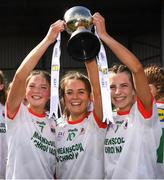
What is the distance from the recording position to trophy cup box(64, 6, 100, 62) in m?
2.46

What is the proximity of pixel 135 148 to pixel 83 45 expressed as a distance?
0.69 meters

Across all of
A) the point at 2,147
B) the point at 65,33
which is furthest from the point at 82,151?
the point at 65,33

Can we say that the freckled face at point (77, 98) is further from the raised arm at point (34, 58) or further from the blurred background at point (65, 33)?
the blurred background at point (65, 33)

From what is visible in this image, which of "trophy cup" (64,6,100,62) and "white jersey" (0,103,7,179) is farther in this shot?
"white jersey" (0,103,7,179)

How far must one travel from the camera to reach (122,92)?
277 cm

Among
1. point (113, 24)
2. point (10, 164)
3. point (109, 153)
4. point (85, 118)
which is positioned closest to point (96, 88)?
point (85, 118)

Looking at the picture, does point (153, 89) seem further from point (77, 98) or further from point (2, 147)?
point (2, 147)

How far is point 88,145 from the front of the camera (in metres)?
2.74

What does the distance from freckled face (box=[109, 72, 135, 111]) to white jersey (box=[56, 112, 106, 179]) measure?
18 centimetres

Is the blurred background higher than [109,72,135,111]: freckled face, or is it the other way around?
the blurred background

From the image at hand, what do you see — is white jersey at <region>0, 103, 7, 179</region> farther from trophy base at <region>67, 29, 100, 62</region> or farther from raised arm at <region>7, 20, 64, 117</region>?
trophy base at <region>67, 29, 100, 62</region>

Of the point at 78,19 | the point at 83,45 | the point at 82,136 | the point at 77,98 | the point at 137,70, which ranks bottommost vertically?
the point at 82,136

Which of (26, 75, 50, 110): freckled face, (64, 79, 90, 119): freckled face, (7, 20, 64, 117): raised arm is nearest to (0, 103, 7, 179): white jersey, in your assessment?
(26, 75, 50, 110): freckled face

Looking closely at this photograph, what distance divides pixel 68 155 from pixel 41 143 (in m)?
0.19
